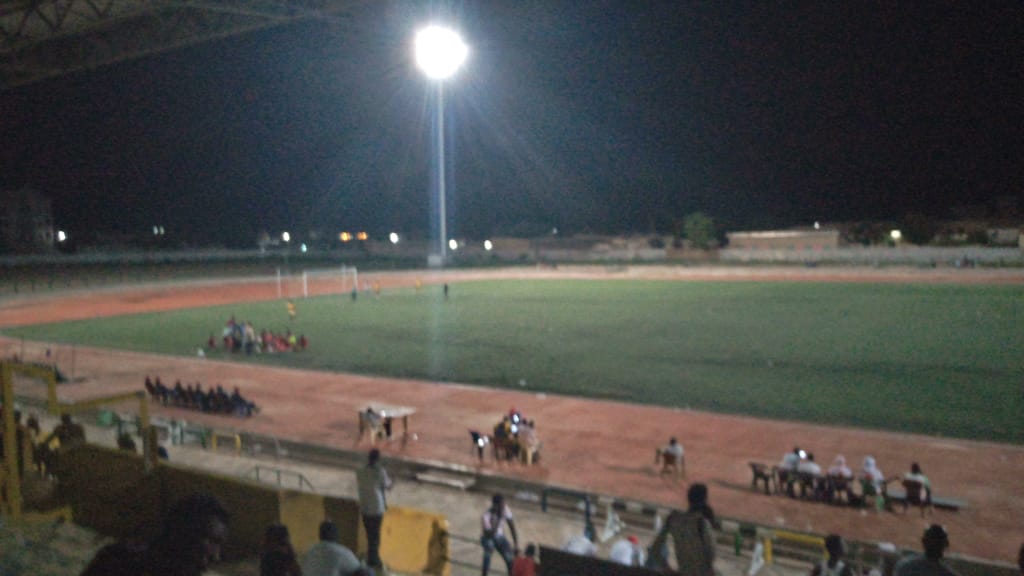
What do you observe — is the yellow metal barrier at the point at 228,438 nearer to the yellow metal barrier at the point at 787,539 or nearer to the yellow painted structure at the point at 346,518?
the yellow painted structure at the point at 346,518

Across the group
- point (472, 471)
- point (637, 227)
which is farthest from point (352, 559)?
point (637, 227)

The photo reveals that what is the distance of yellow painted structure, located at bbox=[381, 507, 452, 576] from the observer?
791 centimetres

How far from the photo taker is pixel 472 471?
12625mm

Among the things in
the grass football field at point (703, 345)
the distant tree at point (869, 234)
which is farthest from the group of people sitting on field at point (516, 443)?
the distant tree at point (869, 234)

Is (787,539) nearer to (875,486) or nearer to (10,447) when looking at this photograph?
(875,486)

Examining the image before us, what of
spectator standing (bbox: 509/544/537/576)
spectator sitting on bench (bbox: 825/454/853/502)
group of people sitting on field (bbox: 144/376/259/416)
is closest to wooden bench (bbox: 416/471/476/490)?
spectator standing (bbox: 509/544/537/576)

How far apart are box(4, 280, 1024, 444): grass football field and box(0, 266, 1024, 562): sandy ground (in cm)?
143

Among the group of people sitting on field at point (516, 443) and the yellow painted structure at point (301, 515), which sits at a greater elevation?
the yellow painted structure at point (301, 515)

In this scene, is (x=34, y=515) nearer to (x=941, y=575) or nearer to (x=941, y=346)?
(x=941, y=575)

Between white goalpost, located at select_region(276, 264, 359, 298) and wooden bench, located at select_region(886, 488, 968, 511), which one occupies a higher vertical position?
white goalpost, located at select_region(276, 264, 359, 298)

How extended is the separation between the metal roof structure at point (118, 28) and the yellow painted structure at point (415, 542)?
51.3 feet

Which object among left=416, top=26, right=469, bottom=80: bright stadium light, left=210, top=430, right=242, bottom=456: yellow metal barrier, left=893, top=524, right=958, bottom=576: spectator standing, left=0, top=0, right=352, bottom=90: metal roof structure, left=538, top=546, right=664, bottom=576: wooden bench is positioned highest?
left=416, top=26, right=469, bottom=80: bright stadium light

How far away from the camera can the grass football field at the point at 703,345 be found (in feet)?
62.6

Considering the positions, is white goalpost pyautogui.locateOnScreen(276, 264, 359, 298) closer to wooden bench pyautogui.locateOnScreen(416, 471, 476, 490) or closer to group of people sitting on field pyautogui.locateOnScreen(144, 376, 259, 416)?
group of people sitting on field pyautogui.locateOnScreen(144, 376, 259, 416)
